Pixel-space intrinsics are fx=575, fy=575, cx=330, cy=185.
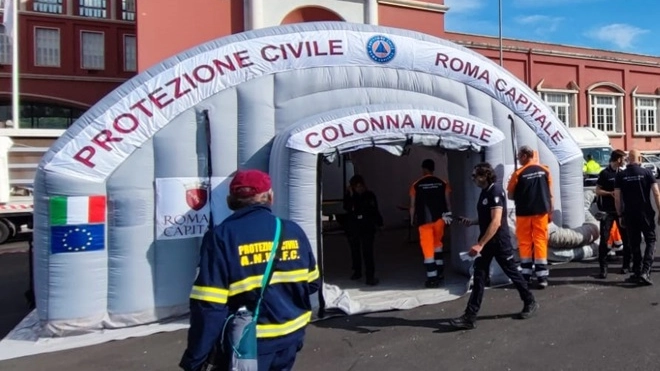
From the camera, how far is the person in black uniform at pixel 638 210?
22.9 feet

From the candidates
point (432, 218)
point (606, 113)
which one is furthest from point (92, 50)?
point (606, 113)

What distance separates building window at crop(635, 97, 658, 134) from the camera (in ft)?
125

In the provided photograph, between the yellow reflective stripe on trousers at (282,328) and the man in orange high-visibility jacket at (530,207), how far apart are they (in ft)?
14.7

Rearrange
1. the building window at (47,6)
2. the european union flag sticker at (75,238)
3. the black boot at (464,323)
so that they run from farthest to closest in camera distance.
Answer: the building window at (47,6), the european union flag sticker at (75,238), the black boot at (464,323)

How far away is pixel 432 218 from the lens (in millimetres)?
7352

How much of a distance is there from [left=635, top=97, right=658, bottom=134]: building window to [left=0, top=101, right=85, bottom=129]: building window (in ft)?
113

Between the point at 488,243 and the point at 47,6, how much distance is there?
30.7m

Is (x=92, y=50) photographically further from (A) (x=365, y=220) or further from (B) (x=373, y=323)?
(B) (x=373, y=323)

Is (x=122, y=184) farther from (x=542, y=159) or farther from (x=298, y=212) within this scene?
(x=542, y=159)

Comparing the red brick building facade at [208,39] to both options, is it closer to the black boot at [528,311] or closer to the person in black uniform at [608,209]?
the black boot at [528,311]

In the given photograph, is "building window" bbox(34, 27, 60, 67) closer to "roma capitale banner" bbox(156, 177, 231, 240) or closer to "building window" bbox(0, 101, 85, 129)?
"building window" bbox(0, 101, 85, 129)

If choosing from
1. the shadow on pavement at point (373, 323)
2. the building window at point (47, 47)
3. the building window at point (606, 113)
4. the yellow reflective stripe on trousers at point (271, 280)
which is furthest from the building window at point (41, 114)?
the building window at point (606, 113)

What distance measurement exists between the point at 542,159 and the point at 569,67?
3016 cm

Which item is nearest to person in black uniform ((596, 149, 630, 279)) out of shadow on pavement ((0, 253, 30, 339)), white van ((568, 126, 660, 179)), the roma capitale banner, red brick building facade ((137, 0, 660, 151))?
the roma capitale banner
